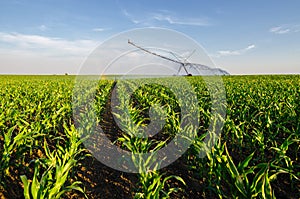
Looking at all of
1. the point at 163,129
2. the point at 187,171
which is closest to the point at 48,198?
the point at 187,171

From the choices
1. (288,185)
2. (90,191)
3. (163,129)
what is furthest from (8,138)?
(288,185)

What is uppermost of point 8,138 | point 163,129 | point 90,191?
point 8,138

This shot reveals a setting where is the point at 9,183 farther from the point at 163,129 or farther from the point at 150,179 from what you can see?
the point at 163,129

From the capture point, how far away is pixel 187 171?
382 cm

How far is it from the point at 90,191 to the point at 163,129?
8.43ft

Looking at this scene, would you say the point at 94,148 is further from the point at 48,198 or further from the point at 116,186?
the point at 48,198

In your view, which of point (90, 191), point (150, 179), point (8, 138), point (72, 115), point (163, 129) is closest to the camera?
point (150, 179)

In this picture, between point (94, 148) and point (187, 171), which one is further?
point (94, 148)

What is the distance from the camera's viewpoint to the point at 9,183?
329 cm

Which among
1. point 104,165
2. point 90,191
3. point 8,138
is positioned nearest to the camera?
point 8,138

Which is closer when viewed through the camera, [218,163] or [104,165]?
[218,163]

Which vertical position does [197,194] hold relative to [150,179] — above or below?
below

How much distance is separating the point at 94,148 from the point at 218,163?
2667 mm

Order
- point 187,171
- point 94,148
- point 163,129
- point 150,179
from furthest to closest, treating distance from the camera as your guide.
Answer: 1. point 163,129
2. point 94,148
3. point 187,171
4. point 150,179
